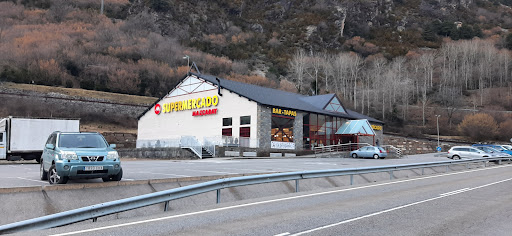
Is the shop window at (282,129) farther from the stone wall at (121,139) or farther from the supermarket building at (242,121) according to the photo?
the stone wall at (121,139)

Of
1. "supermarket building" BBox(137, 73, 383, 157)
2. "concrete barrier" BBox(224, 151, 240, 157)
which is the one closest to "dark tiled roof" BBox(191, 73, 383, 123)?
"supermarket building" BBox(137, 73, 383, 157)

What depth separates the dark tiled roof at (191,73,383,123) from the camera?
143ft

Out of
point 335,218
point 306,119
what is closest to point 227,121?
point 306,119

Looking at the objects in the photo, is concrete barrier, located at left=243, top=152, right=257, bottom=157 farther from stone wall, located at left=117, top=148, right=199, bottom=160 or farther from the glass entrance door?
the glass entrance door

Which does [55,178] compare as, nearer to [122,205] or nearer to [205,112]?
[122,205]

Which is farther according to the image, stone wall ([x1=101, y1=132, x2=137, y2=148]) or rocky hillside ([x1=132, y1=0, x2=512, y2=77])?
rocky hillside ([x1=132, y1=0, x2=512, y2=77])

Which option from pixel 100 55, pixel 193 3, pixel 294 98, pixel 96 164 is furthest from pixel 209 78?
pixel 193 3

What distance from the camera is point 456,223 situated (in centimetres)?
853

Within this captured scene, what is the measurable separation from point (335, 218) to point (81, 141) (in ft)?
26.3

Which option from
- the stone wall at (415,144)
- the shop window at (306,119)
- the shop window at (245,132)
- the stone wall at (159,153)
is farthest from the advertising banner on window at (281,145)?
the stone wall at (415,144)

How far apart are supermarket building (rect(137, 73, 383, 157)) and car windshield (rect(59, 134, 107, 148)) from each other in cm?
2432

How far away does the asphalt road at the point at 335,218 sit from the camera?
765 centimetres

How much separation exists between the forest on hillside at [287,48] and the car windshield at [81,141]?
54809 mm

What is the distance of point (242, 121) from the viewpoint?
42.6 meters
